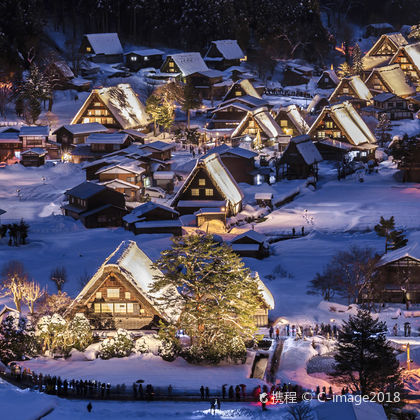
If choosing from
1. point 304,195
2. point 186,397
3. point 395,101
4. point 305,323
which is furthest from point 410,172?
point 186,397

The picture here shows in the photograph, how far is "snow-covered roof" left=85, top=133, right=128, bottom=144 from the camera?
6038 centimetres

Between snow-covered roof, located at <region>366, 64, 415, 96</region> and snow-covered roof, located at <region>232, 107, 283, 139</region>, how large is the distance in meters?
18.4

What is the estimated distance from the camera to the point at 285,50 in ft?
309

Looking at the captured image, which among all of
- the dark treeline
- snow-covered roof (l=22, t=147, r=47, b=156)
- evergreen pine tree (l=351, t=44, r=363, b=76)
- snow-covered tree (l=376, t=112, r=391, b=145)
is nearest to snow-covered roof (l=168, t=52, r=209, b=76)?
the dark treeline

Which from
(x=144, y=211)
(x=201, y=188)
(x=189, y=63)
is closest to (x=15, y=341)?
(x=144, y=211)

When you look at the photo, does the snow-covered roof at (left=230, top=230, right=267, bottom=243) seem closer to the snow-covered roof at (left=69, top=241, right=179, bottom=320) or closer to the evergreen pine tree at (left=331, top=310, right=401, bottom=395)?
the snow-covered roof at (left=69, top=241, right=179, bottom=320)

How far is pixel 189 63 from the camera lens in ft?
268

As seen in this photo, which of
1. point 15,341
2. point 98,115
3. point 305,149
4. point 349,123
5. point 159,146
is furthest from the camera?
point 98,115

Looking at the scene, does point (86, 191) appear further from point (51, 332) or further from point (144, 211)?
point (51, 332)

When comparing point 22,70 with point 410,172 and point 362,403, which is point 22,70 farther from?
point 362,403

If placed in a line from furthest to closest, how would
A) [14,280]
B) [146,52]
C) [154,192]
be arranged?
[146,52] < [154,192] < [14,280]

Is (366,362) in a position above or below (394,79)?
below

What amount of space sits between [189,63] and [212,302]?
56.2 meters

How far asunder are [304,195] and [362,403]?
32888mm
